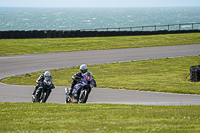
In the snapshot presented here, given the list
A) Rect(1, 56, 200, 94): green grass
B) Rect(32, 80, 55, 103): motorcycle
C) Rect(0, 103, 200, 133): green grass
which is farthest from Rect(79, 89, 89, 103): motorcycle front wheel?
Rect(1, 56, 200, 94): green grass

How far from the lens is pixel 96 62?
2494 cm

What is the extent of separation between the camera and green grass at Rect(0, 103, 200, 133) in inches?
289

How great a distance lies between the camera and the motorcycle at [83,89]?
11.4 meters

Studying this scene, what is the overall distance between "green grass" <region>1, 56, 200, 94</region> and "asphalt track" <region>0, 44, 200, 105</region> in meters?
1.03

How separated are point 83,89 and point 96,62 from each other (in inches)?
526

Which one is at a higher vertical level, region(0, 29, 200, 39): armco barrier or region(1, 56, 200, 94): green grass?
region(0, 29, 200, 39): armco barrier

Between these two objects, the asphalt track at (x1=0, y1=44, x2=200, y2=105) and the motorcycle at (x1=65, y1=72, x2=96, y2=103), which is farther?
the asphalt track at (x1=0, y1=44, x2=200, y2=105)

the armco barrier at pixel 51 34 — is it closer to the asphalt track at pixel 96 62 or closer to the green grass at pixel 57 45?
the green grass at pixel 57 45

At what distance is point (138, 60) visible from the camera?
2562cm

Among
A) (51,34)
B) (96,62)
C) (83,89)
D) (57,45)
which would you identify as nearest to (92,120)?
(83,89)

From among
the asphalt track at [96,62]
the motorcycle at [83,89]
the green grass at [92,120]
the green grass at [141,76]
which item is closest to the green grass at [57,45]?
the asphalt track at [96,62]

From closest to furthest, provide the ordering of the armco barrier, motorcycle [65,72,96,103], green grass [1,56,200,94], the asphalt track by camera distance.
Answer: motorcycle [65,72,96,103] < the asphalt track < green grass [1,56,200,94] < the armco barrier

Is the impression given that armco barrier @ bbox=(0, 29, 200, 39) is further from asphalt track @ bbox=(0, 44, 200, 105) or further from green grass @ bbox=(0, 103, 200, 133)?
green grass @ bbox=(0, 103, 200, 133)

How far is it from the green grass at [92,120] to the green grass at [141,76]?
20.6 feet
